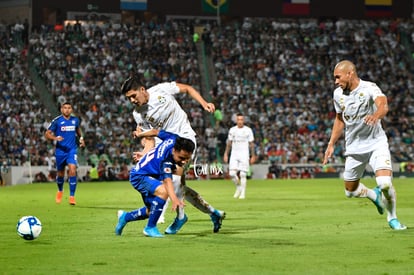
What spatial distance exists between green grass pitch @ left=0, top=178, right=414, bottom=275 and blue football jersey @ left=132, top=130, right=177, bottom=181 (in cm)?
99

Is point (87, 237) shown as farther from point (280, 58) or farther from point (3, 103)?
point (280, 58)

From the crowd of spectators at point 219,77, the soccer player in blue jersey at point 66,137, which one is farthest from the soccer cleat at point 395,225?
the crowd of spectators at point 219,77

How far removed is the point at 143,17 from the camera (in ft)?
204

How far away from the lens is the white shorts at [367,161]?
14.3 meters

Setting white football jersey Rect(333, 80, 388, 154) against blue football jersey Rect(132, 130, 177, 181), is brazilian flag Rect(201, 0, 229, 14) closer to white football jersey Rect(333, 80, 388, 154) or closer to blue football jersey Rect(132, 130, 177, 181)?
white football jersey Rect(333, 80, 388, 154)

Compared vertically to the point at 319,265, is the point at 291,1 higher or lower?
higher

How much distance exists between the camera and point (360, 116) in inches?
569

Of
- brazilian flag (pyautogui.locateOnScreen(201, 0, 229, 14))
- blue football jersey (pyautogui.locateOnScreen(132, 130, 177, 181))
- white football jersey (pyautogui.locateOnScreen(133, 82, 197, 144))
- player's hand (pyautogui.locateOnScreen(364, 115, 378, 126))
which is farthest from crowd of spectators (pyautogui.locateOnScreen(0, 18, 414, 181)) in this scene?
player's hand (pyautogui.locateOnScreen(364, 115, 378, 126))

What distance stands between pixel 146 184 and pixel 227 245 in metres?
1.80

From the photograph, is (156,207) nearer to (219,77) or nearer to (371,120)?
(371,120)

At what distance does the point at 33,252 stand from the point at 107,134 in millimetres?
36901

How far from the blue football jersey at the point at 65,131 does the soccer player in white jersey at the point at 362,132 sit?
11.8 metres

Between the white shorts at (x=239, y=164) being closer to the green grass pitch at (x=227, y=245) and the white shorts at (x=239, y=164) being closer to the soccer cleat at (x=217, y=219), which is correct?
the green grass pitch at (x=227, y=245)

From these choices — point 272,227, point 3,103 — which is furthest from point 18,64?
point 272,227
